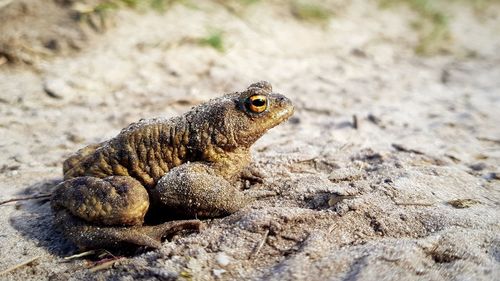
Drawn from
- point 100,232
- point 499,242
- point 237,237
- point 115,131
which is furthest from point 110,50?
point 499,242

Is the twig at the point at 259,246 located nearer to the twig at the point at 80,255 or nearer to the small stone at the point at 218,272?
the small stone at the point at 218,272

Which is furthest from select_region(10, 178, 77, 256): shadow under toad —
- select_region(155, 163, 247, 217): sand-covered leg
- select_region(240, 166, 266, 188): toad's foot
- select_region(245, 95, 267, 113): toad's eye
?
select_region(245, 95, 267, 113): toad's eye

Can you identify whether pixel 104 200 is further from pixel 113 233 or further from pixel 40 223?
pixel 40 223

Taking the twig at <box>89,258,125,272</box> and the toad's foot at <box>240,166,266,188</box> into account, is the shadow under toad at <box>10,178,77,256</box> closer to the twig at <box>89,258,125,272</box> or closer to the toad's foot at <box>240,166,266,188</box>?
the twig at <box>89,258,125,272</box>

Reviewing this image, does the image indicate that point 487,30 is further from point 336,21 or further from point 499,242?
point 499,242

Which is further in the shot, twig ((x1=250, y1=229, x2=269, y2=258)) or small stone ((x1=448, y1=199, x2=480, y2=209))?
small stone ((x1=448, y1=199, x2=480, y2=209))

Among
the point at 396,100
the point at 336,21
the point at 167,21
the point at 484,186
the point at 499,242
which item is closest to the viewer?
the point at 499,242

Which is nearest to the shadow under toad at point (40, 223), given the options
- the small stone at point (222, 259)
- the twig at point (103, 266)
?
the twig at point (103, 266)
